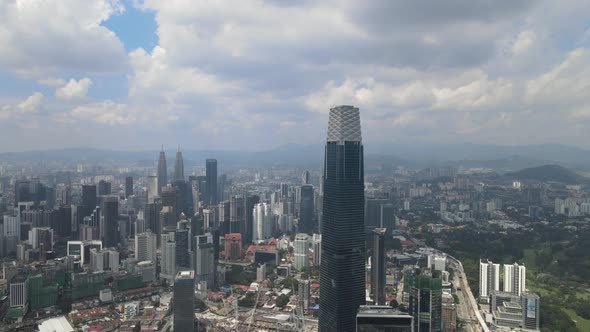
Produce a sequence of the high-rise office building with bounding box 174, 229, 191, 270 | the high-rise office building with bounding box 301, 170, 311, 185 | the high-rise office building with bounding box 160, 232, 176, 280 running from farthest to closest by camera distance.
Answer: the high-rise office building with bounding box 301, 170, 311, 185 → the high-rise office building with bounding box 174, 229, 191, 270 → the high-rise office building with bounding box 160, 232, 176, 280

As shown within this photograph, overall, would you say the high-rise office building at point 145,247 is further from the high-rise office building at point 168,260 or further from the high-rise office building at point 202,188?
the high-rise office building at point 202,188

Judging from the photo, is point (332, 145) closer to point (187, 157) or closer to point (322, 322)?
point (322, 322)

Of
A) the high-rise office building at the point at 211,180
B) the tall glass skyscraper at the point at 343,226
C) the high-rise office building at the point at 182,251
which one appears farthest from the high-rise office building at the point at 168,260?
the high-rise office building at the point at 211,180

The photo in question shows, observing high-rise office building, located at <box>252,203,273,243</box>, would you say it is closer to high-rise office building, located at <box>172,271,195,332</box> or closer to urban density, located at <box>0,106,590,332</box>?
urban density, located at <box>0,106,590,332</box>

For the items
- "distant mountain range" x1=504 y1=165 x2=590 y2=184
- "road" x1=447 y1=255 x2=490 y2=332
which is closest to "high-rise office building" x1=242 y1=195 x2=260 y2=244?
"road" x1=447 y1=255 x2=490 y2=332

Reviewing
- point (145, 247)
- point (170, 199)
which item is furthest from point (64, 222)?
point (170, 199)

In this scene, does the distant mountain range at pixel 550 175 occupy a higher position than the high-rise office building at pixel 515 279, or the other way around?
the distant mountain range at pixel 550 175

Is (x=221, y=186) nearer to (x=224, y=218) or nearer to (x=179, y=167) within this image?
(x=179, y=167)
